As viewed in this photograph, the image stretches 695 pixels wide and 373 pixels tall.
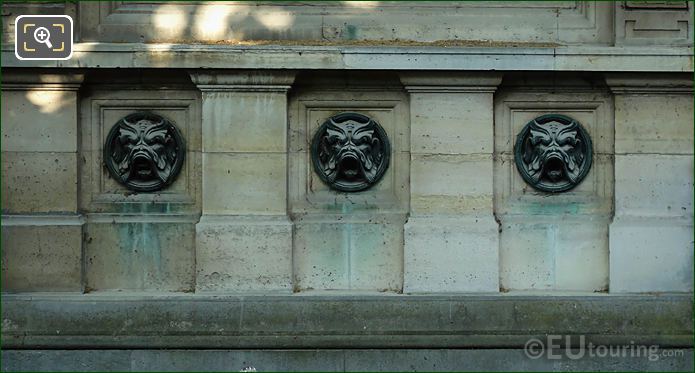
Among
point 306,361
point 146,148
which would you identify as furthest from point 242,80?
point 306,361

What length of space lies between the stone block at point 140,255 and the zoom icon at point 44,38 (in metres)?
1.74

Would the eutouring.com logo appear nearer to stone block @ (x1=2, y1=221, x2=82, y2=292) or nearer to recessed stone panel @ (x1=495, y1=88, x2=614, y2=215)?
recessed stone panel @ (x1=495, y1=88, x2=614, y2=215)

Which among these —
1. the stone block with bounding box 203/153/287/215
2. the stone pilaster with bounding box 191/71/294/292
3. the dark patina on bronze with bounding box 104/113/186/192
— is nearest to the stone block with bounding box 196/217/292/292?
the stone pilaster with bounding box 191/71/294/292

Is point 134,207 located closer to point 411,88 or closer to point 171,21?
point 171,21

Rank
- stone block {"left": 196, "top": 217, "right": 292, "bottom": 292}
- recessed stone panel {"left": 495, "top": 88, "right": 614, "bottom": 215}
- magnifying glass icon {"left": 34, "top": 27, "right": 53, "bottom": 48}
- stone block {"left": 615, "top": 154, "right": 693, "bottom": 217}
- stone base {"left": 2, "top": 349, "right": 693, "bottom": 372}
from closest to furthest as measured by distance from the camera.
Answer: stone base {"left": 2, "top": 349, "right": 693, "bottom": 372}, stone block {"left": 196, "top": 217, "right": 292, "bottom": 292}, magnifying glass icon {"left": 34, "top": 27, "right": 53, "bottom": 48}, stone block {"left": 615, "top": 154, "right": 693, "bottom": 217}, recessed stone panel {"left": 495, "top": 88, "right": 614, "bottom": 215}

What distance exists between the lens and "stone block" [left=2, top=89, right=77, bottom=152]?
10586 mm

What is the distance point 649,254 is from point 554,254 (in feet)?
3.07

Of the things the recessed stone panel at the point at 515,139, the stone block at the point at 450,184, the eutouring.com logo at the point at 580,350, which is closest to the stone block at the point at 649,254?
the recessed stone panel at the point at 515,139

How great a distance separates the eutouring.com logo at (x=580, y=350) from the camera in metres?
10.3

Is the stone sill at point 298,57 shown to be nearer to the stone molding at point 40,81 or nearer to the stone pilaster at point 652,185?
the stone molding at point 40,81

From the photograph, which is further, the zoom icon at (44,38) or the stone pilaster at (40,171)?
the stone pilaster at (40,171)

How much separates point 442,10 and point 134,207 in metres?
A: 3.72

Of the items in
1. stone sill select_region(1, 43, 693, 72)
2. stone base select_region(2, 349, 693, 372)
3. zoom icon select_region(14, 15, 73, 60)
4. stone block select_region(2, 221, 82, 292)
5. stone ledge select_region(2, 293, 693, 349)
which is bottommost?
stone base select_region(2, 349, 693, 372)

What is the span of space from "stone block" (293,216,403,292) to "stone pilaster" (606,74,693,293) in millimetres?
2192
